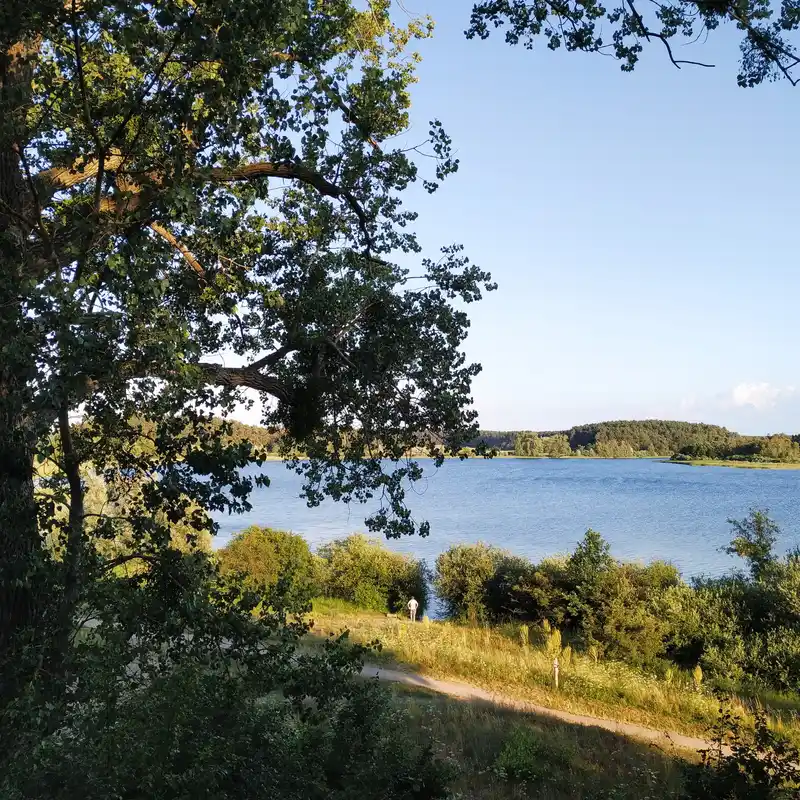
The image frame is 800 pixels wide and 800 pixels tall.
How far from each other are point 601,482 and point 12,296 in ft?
327

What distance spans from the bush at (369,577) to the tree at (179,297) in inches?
884

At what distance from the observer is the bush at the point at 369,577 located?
2756cm

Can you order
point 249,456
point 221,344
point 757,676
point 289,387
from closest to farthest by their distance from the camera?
1. point 249,456
2. point 289,387
3. point 221,344
4. point 757,676

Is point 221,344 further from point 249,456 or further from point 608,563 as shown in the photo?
point 608,563

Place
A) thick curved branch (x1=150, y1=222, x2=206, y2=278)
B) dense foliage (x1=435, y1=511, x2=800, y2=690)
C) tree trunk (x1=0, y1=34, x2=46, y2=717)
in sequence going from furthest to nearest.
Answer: dense foliage (x1=435, y1=511, x2=800, y2=690) → thick curved branch (x1=150, y1=222, x2=206, y2=278) → tree trunk (x1=0, y1=34, x2=46, y2=717)

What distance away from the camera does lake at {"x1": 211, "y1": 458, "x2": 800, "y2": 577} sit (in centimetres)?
3941

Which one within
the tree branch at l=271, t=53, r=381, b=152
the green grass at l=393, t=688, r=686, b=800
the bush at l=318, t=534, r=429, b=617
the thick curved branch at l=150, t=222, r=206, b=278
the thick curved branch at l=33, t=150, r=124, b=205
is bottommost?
the bush at l=318, t=534, r=429, b=617

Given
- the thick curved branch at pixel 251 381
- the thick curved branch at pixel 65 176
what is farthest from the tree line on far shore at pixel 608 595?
the thick curved branch at pixel 65 176

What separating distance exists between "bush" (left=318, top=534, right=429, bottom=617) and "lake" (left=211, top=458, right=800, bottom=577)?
2.15 meters

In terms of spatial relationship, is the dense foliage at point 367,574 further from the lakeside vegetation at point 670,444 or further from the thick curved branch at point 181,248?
the lakeside vegetation at point 670,444

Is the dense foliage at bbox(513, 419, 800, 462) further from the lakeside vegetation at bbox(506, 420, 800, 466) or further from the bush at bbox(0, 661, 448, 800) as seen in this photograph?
the bush at bbox(0, 661, 448, 800)

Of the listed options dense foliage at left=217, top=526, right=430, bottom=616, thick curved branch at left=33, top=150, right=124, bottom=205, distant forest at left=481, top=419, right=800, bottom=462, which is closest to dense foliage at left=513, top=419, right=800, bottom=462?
distant forest at left=481, top=419, right=800, bottom=462

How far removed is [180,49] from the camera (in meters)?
3.98

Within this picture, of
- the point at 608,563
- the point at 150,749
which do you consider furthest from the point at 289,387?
the point at 608,563
